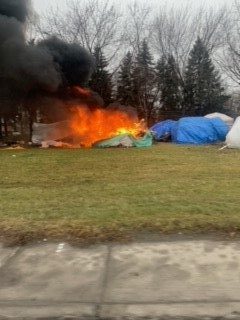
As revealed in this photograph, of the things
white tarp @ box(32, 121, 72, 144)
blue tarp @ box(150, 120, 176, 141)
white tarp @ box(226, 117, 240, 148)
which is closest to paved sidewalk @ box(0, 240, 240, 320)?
white tarp @ box(226, 117, 240, 148)

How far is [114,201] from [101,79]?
30298 millimetres

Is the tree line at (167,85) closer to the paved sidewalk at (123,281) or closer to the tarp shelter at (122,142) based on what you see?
the tarp shelter at (122,142)

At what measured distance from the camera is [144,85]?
40156mm

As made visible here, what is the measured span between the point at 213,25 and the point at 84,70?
24.7 m

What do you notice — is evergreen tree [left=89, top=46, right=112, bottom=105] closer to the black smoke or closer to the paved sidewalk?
the black smoke

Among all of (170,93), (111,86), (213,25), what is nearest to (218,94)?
(170,93)

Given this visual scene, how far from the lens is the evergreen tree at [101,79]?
3538 centimetres

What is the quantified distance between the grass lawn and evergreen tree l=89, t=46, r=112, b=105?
2424cm

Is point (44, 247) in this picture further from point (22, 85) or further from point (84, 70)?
point (84, 70)

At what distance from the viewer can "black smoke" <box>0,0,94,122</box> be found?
20672mm

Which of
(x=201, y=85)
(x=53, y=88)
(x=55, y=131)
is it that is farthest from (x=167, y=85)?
(x=53, y=88)

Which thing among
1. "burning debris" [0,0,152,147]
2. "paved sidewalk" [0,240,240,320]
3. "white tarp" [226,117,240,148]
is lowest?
"paved sidewalk" [0,240,240,320]

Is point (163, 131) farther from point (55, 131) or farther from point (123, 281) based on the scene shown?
point (123, 281)

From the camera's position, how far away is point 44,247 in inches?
186
